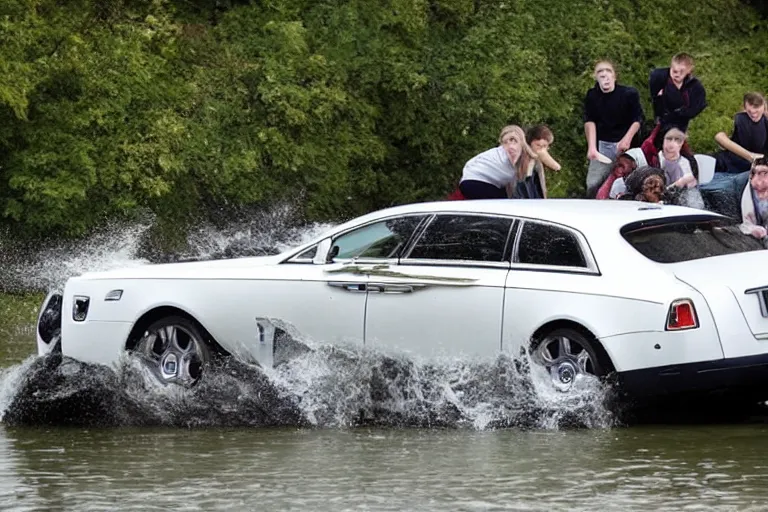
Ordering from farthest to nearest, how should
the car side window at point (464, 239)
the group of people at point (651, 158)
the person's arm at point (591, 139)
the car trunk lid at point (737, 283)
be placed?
the person's arm at point (591, 139), the group of people at point (651, 158), the car side window at point (464, 239), the car trunk lid at point (737, 283)

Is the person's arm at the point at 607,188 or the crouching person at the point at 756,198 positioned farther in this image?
the person's arm at the point at 607,188

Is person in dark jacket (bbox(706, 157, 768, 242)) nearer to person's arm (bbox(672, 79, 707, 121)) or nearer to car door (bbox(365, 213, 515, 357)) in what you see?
person's arm (bbox(672, 79, 707, 121))

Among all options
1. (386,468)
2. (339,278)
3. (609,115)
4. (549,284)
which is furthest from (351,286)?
(609,115)

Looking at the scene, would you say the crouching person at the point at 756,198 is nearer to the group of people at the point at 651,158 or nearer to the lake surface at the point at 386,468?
the group of people at the point at 651,158

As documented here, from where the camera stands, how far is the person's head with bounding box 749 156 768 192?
1445cm

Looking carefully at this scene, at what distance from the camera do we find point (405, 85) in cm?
2348

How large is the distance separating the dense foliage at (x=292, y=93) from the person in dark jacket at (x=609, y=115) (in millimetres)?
5978

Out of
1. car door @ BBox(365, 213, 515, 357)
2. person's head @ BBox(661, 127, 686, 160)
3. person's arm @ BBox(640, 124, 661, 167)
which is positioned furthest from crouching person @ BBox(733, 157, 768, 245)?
car door @ BBox(365, 213, 515, 357)

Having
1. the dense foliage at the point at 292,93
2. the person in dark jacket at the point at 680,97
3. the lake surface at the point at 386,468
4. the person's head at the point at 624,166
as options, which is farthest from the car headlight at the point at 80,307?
the dense foliage at the point at 292,93

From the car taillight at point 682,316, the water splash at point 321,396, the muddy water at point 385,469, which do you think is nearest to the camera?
the muddy water at point 385,469

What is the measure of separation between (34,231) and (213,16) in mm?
4379

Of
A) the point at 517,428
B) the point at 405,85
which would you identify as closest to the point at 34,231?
the point at 405,85

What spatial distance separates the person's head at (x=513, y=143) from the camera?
15172 millimetres

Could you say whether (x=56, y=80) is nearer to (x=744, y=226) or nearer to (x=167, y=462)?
(x=744, y=226)
